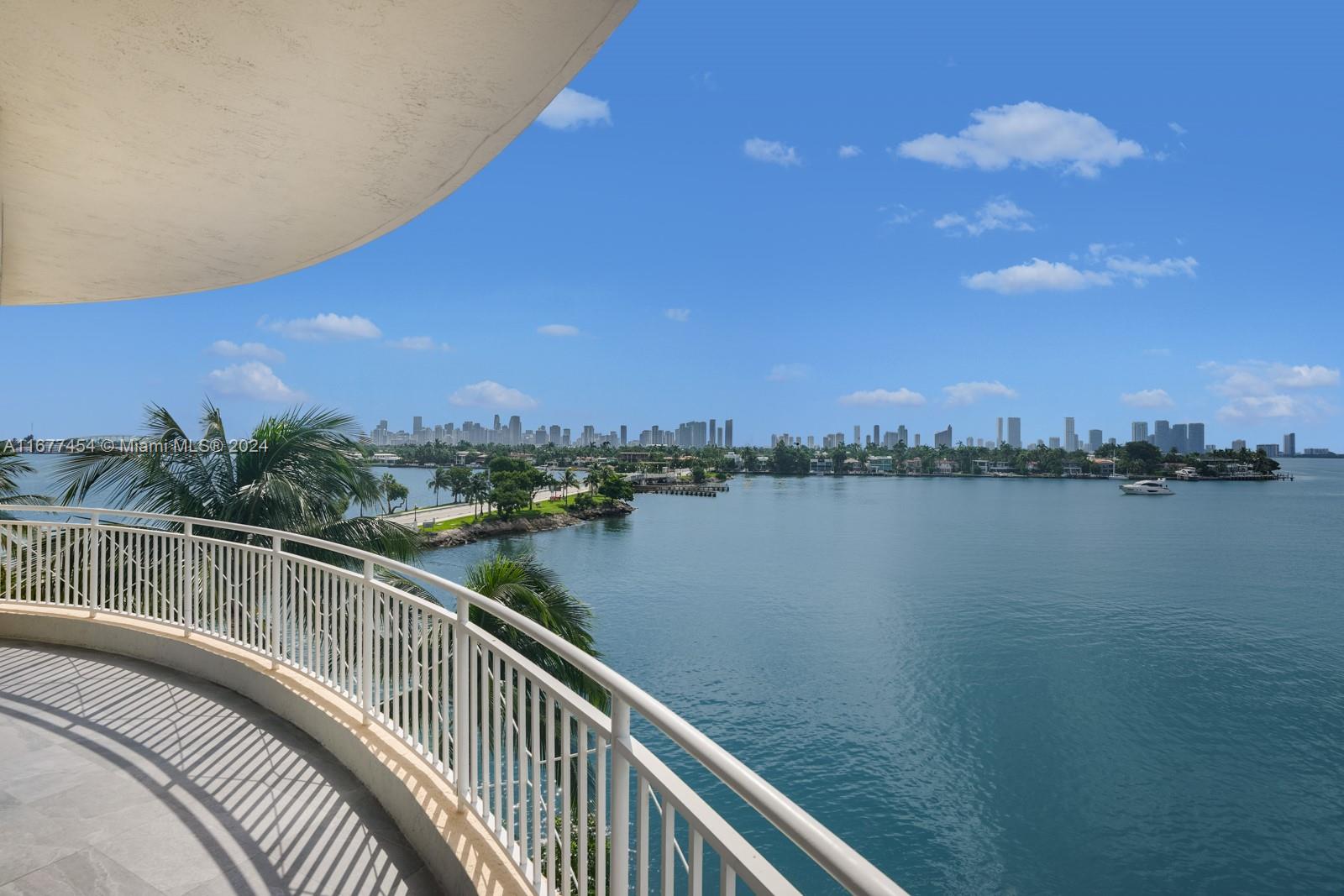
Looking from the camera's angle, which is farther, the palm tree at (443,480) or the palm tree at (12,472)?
the palm tree at (443,480)

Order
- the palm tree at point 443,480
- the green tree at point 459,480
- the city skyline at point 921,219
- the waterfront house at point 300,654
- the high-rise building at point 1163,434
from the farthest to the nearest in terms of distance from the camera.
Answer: the high-rise building at point 1163,434 → the city skyline at point 921,219 → the palm tree at point 443,480 → the green tree at point 459,480 → the waterfront house at point 300,654

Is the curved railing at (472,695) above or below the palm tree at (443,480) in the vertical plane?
above

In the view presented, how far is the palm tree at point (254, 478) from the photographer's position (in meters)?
8.73

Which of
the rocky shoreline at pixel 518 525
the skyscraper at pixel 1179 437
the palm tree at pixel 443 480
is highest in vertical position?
the skyscraper at pixel 1179 437

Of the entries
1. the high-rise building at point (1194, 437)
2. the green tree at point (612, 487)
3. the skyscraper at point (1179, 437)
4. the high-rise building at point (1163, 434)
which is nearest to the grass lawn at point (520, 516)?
the green tree at point (612, 487)

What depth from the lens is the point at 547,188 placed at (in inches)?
3595

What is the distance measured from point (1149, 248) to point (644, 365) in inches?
3318

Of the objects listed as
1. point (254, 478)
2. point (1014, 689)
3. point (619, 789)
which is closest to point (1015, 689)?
point (1014, 689)

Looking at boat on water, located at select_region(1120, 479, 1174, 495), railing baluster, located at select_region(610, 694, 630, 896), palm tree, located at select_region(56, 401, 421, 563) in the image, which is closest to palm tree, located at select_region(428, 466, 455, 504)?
palm tree, located at select_region(56, 401, 421, 563)

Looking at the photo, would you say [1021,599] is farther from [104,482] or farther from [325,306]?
[325,306]

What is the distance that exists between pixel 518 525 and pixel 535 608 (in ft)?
181

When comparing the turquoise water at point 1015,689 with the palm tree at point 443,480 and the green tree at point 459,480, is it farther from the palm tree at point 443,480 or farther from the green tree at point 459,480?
the palm tree at point 443,480

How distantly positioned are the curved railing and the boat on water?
118973 mm

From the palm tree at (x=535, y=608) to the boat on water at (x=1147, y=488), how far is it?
372 feet
